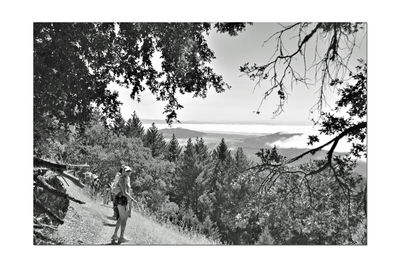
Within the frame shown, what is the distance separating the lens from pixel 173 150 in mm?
7105

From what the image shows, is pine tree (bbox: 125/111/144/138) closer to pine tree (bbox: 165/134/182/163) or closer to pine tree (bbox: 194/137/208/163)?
pine tree (bbox: 165/134/182/163)

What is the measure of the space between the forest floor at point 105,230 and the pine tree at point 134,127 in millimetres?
954

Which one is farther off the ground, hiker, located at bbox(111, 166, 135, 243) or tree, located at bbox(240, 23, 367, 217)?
tree, located at bbox(240, 23, 367, 217)

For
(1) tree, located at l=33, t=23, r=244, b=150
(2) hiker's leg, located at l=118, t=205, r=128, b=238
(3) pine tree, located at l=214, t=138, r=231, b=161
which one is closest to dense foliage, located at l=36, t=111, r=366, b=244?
(3) pine tree, located at l=214, t=138, r=231, b=161

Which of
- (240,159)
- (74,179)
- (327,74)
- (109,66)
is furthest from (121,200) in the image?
(327,74)

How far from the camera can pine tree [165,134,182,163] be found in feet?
23.3

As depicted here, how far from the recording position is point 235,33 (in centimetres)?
703

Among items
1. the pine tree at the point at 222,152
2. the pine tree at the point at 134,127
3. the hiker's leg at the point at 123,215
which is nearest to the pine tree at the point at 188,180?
the pine tree at the point at 222,152

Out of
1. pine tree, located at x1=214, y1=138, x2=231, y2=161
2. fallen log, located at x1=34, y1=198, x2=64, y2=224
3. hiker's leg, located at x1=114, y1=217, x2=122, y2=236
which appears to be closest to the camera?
hiker's leg, located at x1=114, y1=217, x2=122, y2=236

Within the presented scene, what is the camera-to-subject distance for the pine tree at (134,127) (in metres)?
7.13

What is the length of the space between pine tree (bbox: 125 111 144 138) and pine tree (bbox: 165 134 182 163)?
393 millimetres
